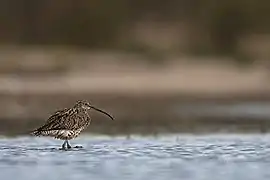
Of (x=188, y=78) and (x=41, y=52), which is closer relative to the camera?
(x=188, y=78)

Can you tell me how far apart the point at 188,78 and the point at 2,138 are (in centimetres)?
1248

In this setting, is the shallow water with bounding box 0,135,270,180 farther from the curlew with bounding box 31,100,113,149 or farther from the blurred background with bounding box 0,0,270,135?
the blurred background with bounding box 0,0,270,135

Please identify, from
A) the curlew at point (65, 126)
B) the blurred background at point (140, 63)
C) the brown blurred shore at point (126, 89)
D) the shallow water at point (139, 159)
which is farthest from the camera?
the blurred background at point (140, 63)

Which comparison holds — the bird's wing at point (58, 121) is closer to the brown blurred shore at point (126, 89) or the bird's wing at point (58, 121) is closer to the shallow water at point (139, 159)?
the shallow water at point (139, 159)

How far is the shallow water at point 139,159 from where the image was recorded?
891 cm

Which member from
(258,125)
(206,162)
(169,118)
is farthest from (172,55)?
(206,162)

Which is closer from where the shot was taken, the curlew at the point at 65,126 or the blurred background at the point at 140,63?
the curlew at the point at 65,126

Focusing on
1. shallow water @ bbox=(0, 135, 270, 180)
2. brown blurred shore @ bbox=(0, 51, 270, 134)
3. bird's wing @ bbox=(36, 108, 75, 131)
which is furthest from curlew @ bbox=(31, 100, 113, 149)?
brown blurred shore @ bbox=(0, 51, 270, 134)

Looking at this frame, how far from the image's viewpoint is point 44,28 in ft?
109

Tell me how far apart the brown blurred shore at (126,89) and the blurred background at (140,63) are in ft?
0.07

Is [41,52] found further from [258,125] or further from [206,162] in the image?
[206,162]

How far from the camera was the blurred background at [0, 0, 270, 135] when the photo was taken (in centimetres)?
1625

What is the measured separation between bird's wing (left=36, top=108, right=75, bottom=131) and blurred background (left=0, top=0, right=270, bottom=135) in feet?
5.48

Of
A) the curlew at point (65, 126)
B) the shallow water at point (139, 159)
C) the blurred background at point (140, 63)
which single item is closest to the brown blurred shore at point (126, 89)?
the blurred background at point (140, 63)
